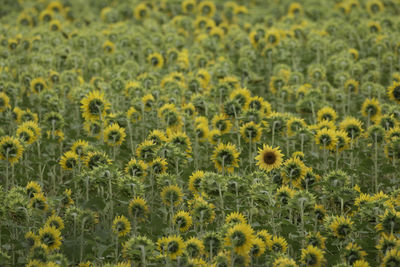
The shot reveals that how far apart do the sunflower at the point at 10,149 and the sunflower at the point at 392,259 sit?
2.99 metres

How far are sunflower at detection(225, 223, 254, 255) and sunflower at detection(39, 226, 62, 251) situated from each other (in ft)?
3.91

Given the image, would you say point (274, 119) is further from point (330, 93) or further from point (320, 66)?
point (320, 66)

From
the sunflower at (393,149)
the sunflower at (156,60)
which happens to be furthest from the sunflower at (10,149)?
the sunflower at (156,60)

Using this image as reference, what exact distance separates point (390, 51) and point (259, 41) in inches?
74.8

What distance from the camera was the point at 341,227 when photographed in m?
3.82

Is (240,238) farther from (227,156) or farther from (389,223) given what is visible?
Answer: (227,156)

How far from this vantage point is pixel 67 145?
19.9 ft

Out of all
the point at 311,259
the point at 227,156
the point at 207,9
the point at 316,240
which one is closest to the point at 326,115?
the point at 227,156

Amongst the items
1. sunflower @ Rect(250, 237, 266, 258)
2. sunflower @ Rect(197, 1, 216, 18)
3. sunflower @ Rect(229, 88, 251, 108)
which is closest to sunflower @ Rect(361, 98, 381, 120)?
sunflower @ Rect(229, 88, 251, 108)

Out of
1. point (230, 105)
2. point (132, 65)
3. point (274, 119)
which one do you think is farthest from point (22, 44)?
point (274, 119)

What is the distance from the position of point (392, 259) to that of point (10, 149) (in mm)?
3060

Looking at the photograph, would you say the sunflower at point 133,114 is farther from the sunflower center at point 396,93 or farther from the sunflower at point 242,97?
the sunflower center at point 396,93

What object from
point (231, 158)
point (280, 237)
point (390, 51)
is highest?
point (390, 51)

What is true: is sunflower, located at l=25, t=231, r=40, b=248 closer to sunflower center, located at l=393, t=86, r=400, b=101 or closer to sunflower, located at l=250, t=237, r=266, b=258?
sunflower, located at l=250, t=237, r=266, b=258
